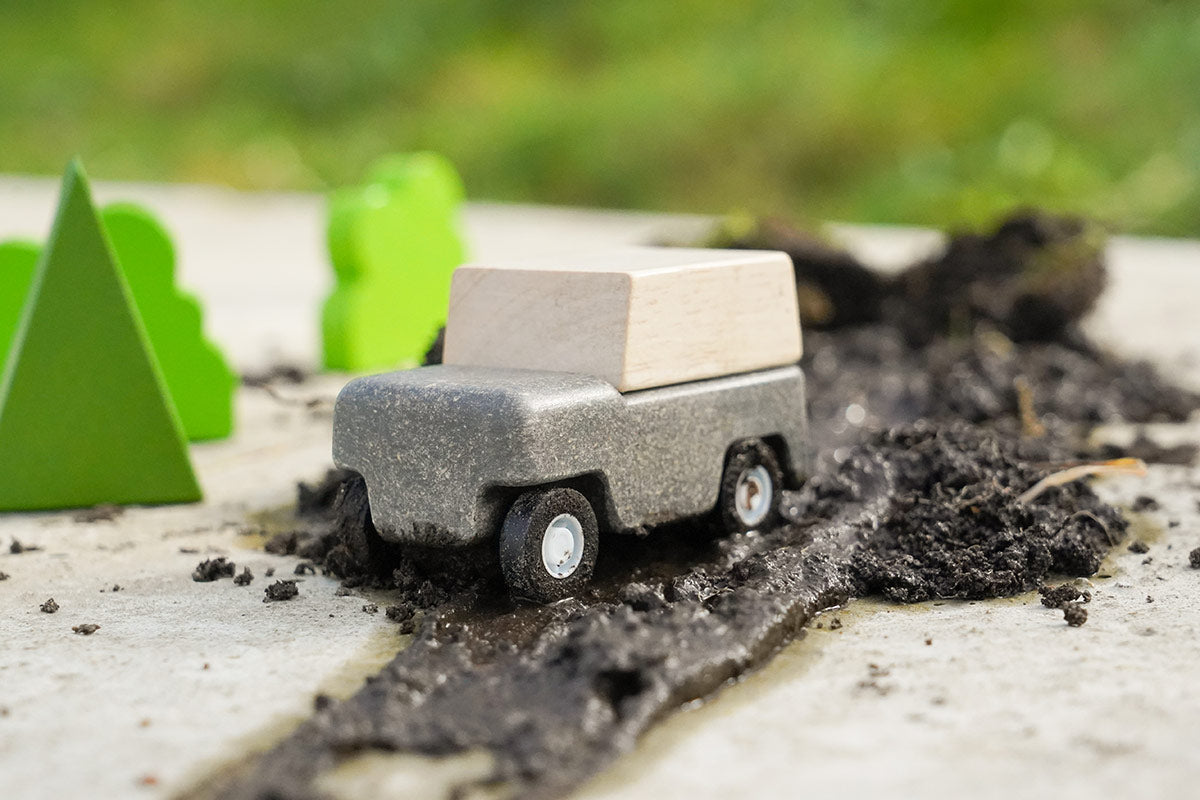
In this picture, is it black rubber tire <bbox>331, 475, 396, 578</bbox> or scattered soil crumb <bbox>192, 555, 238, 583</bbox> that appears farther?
scattered soil crumb <bbox>192, 555, 238, 583</bbox>

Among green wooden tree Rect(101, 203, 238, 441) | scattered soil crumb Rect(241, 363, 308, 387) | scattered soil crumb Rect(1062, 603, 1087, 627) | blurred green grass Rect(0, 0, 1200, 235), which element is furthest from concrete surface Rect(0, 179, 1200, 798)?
blurred green grass Rect(0, 0, 1200, 235)

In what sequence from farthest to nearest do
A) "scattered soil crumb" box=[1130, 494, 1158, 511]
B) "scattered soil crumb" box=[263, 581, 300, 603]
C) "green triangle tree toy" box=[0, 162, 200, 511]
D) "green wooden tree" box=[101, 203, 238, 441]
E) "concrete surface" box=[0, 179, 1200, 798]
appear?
"green wooden tree" box=[101, 203, 238, 441], "green triangle tree toy" box=[0, 162, 200, 511], "scattered soil crumb" box=[1130, 494, 1158, 511], "scattered soil crumb" box=[263, 581, 300, 603], "concrete surface" box=[0, 179, 1200, 798]

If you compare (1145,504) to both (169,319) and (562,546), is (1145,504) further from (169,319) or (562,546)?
(169,319)

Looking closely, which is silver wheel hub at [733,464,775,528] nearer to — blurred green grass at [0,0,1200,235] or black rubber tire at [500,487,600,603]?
black rubber tire at [500,487,600,603]

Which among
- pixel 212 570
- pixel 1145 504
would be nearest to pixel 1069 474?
pixel 1145 504

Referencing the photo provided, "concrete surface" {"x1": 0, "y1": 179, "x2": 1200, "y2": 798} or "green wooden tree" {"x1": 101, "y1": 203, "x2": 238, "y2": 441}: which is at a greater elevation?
"green wooden tree" {"x1": 101, "y1": 203, "x2": 238, "y2": 441}

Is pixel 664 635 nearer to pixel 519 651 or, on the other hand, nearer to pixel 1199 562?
pixel 519 651

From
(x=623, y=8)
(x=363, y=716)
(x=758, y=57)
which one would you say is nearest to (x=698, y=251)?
(x=363, y=716)

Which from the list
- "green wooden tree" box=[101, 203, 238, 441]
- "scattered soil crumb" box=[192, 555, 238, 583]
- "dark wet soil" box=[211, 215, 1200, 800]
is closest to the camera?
"dark wet soil" box=[211, 215, 1200, 800]
